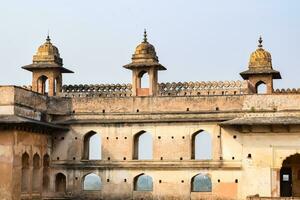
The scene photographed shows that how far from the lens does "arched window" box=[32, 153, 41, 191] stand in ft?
91.8

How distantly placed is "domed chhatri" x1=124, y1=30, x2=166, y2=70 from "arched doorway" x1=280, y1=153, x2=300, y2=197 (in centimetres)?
664

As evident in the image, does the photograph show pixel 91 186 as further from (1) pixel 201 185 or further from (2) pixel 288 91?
(2) pixel 288 91

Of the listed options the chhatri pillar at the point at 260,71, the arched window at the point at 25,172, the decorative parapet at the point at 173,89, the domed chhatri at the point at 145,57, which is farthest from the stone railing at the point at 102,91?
the chhatri pillar at the point at 260,71

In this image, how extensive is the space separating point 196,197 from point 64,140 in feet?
19.9

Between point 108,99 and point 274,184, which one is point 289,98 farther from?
point 108,99

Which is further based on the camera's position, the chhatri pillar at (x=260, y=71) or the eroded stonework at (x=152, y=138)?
the chhatri pillar at (x=260, y=71)

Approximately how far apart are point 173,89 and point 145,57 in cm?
202

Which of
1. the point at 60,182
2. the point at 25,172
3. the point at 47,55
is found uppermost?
the point at 47,55

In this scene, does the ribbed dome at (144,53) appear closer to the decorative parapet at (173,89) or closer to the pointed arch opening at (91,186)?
the decorative parapet at (173,89)

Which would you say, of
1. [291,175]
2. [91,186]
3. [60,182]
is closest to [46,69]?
[60,182]

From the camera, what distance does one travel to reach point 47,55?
104 ft

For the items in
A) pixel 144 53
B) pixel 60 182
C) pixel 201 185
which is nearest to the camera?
pixel 60 182

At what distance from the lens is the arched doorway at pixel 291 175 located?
2845cm

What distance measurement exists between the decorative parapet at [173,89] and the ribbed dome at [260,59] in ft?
9.21
